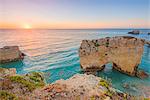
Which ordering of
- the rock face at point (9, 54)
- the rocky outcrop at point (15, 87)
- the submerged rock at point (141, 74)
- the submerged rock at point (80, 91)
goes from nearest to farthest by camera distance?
the submerged rock at point (80, 91)
the rocky outcrop at point (15, 87)
the submerged rock at point (141, 74)
the rock face at point (9, 54)

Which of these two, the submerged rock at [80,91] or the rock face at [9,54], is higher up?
the submerged rock at [80,91]

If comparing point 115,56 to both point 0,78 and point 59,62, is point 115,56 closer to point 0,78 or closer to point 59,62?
point 59,62

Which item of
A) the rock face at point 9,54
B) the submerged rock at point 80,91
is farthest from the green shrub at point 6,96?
the rock face at point 9,54

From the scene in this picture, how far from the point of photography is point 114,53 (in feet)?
70.3

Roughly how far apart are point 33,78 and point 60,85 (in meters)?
Answer: 1.86

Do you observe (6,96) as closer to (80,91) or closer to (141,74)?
(80,91)

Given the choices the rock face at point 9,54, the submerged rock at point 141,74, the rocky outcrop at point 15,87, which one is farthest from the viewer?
the rock face at point 9,54

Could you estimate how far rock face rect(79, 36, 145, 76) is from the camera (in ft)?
68.4

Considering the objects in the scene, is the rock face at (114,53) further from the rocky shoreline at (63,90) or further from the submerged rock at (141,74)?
the rocky shoreline at (63,90)

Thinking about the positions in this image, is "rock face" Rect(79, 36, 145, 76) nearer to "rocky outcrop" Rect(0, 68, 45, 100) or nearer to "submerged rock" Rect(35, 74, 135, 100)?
"rocky outcrop" Rect(0, 68, 45, 100)

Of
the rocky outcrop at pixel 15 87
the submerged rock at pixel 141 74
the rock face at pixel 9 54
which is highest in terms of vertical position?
the rocky outcrop at pixel 15 87

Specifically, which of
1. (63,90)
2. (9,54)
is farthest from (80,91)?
(9,54)

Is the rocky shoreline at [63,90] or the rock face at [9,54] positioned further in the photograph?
the rock face at [9,54]

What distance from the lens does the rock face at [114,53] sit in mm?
20859
